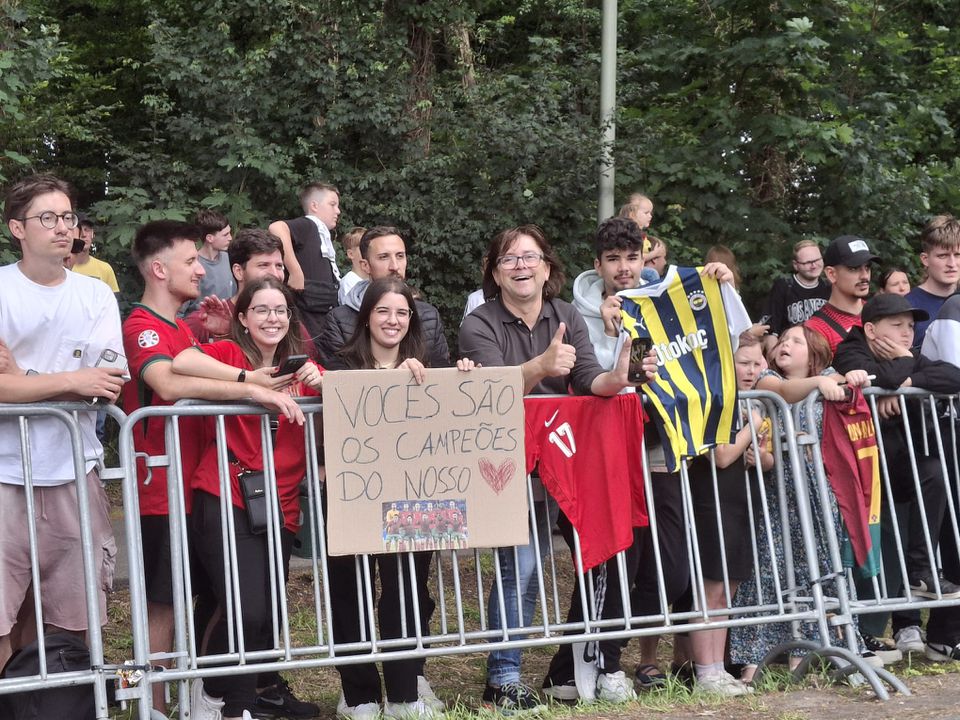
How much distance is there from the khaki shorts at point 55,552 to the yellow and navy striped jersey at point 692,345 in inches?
98.7

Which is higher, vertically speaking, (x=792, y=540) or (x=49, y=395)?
(x=49, y=395)

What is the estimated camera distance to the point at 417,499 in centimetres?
523

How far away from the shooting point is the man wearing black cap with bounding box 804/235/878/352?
6.90m

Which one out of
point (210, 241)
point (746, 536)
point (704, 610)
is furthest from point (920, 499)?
point (210, 241)

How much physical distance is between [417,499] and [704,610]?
1.43 metres

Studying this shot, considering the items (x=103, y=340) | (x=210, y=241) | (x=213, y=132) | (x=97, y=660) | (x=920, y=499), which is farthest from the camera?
(x=213, y=132)

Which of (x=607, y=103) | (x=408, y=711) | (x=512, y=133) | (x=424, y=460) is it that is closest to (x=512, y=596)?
(x=408, y=711)

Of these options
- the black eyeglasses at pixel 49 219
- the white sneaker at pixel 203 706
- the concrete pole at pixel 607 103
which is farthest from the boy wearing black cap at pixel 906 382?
the concrete pole at pixel 607 103

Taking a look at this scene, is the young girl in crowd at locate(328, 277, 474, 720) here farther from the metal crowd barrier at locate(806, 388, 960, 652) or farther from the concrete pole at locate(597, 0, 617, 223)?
the concrete pole at locate(597, 0, 617, 223)

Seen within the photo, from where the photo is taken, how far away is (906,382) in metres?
6.23

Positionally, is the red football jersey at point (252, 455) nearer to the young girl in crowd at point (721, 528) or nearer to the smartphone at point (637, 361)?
the smartphone at point (637, 361)

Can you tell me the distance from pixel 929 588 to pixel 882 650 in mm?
495

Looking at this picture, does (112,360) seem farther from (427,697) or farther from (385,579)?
(427,697)

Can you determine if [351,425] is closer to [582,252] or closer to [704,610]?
[704,610]
